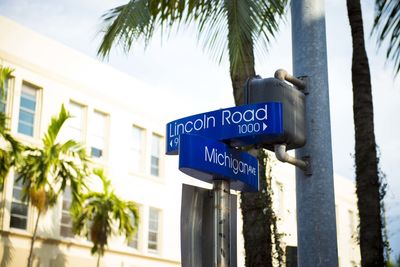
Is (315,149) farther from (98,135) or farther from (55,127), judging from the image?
(98,135)

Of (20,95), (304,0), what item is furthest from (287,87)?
(20,95)

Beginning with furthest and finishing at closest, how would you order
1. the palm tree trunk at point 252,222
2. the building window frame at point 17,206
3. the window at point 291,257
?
the building window frame at point 17,206, the palm tree trunk at point 252,222, the window at point 291,257

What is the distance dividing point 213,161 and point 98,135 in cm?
2495

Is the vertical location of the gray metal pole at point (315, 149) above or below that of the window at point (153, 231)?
below

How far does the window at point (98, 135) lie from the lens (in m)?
28.8

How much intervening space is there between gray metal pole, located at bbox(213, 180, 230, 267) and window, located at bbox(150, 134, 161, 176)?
27742 mm

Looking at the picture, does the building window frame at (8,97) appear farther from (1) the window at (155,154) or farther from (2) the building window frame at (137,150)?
(1) the window at (155,154)

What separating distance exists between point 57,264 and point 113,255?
330 centimetres

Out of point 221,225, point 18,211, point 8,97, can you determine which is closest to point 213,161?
point 221,225

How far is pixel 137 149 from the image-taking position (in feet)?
103

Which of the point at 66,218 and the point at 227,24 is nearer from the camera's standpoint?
the point at 227,24

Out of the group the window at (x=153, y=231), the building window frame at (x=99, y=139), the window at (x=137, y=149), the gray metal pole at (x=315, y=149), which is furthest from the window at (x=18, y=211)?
the gray metal pole at (x=315, y=149)

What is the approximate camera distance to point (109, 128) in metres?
29.5

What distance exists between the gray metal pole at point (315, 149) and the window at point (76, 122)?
23.2 m
